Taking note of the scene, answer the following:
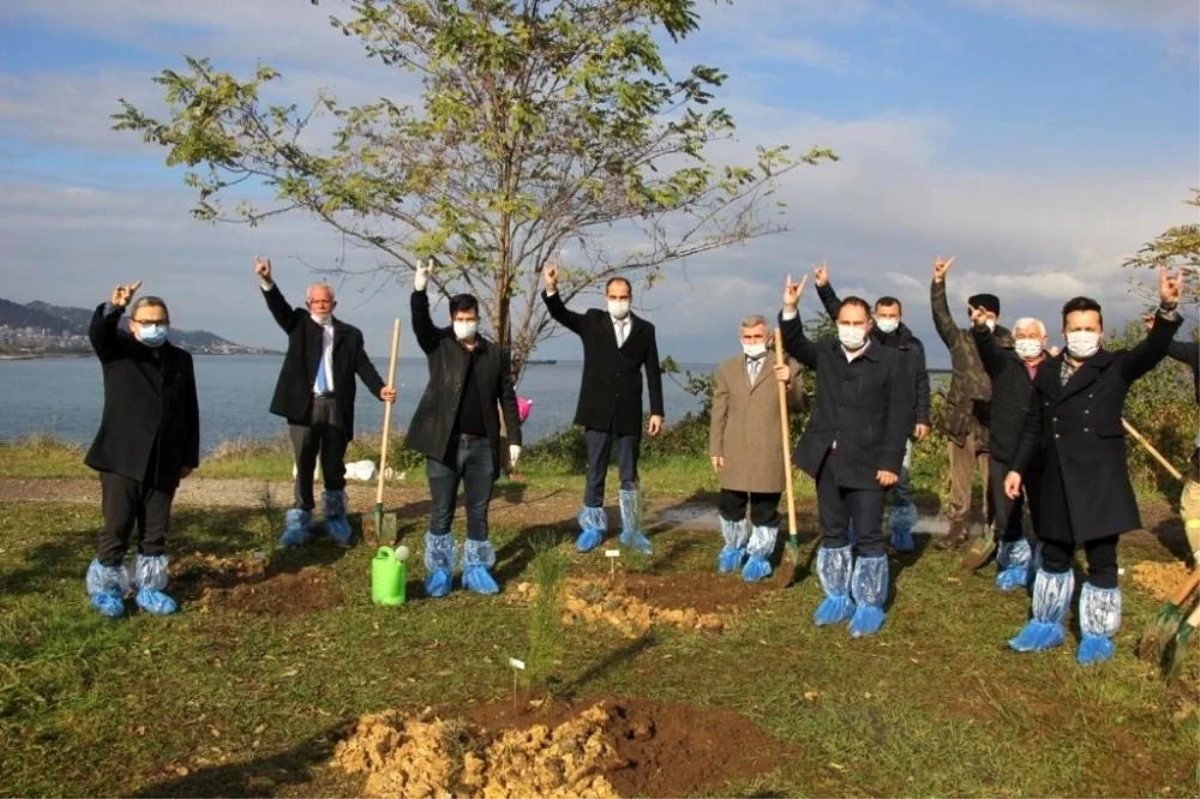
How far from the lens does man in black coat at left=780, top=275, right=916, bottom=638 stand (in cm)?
630

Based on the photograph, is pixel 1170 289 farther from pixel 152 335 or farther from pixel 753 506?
pixel 152 335

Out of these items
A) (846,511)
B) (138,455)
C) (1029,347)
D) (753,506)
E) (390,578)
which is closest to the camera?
(138,455)

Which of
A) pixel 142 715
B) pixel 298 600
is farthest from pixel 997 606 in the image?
pixel 142 715

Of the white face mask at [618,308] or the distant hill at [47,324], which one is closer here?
the white face mask at [618,308]

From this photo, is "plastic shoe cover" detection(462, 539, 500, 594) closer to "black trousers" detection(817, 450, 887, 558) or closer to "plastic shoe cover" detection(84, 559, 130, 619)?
"plastic shoe cover" detection(84, 559, 130, 619)

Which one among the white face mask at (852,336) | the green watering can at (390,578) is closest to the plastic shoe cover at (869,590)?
the white face mask at (852,336)

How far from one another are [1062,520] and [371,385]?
204 inches

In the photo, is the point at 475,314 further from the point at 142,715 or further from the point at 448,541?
the point at 142,715

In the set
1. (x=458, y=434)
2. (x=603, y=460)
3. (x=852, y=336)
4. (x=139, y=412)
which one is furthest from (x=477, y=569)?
(x=852, y=336)

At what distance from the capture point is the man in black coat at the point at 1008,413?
22.3 feet

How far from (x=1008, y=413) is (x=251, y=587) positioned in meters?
5.22

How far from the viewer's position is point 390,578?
6652 millimetres

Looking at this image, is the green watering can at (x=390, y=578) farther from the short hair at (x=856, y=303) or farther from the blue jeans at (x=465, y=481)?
the short hair at (x=856, y=303)

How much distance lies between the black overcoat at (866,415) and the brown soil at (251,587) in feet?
10.9
